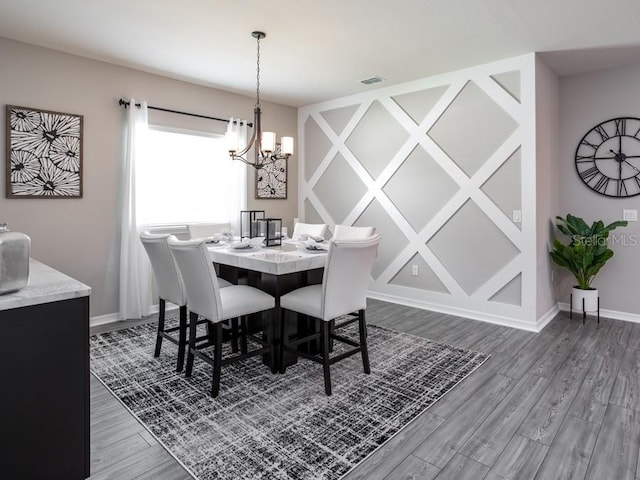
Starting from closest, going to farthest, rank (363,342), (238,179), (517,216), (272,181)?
1. (363,342)
2. (517,216)
3. (238,179)
4. (272,181)

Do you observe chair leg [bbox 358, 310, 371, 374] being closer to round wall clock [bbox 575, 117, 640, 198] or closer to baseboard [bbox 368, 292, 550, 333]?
baseboard [bbox 368, 292, 550, 333]

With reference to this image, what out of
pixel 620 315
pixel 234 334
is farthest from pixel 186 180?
pixel 620 315

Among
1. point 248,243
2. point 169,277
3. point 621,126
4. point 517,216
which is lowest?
point 169,277

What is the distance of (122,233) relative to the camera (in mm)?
4090

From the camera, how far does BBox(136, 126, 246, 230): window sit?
432cm

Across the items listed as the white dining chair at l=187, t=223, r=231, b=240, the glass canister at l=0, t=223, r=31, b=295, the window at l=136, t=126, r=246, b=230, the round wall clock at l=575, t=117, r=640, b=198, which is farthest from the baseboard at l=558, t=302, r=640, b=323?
the glass canister at l=0, t=223, r=31, b=295

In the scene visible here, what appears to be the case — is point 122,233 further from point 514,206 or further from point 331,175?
point 514,206

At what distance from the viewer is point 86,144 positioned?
12.8ft

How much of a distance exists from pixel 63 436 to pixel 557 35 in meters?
4.23

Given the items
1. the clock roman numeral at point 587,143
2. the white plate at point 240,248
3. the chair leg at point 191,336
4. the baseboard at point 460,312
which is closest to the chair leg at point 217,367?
the chair leg at point 191,336

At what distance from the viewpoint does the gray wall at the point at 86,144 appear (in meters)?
3.50

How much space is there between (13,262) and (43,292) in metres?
0.14

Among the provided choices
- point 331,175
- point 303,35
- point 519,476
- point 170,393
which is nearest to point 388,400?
point 519,476

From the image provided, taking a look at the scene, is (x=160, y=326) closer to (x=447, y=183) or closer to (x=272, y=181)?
(x=272, y=181)
